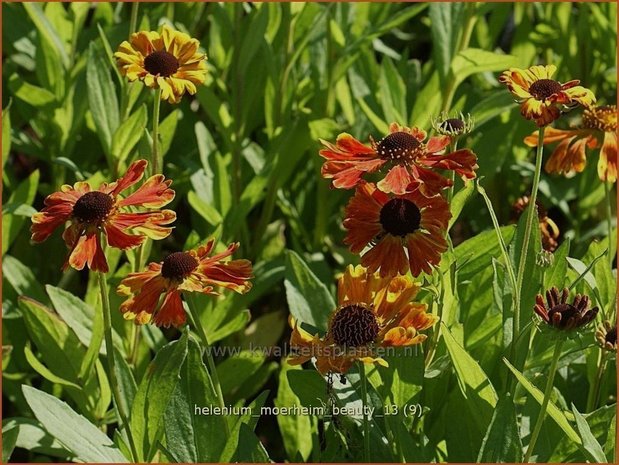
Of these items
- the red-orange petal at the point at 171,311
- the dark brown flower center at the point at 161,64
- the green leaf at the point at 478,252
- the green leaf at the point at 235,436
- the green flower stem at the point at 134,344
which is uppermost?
the dark brown flower center at the point at 161,64

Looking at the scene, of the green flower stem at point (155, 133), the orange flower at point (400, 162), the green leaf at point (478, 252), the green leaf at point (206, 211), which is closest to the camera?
the orange flower at point (400, 162)

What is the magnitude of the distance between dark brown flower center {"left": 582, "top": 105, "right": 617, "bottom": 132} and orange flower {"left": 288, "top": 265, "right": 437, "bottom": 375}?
50cm

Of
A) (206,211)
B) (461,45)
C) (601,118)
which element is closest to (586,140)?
(601,118)

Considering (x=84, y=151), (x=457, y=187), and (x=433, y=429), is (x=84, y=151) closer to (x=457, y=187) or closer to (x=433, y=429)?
(x=457, y=187)

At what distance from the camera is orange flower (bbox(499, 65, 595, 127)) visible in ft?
3.83

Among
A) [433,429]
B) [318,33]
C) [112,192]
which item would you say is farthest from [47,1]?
[433,429]

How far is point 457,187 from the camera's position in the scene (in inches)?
70.2

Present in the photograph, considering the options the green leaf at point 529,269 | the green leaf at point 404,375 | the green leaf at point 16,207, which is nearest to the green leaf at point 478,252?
the green leaf at point 529,269

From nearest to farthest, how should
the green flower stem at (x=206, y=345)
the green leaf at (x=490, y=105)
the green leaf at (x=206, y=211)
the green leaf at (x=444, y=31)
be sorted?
the green flower stem at (x=206, y=345), the green leaf at (x=206, y=211), the green leaf at (x=490, y=105), the green leaf at (x=444, y=31)

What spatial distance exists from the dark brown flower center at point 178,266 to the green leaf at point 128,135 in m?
0.49

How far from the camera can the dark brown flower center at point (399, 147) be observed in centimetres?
116

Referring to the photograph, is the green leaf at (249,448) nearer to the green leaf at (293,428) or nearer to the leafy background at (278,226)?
the leafy background at (278,226)

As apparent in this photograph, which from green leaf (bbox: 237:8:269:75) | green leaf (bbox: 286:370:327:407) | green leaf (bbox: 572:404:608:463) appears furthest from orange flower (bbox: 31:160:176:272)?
green leaf (bbox: 237:8:269:75)

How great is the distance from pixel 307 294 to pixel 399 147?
0.42 metres
